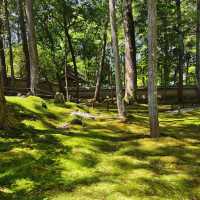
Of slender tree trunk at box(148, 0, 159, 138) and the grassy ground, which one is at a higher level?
slender tree trunk at box(148, 0, 159, 138)

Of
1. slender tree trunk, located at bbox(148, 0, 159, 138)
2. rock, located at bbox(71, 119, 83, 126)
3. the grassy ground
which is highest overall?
slender tree trunk, located at bbox(148, 0, 159, 138)

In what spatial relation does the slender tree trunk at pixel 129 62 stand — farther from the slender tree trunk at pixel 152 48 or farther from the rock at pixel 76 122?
the slender tree trunk at pixel 152 48

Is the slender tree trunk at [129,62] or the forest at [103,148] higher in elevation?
the slender tree trunk at [129,62]

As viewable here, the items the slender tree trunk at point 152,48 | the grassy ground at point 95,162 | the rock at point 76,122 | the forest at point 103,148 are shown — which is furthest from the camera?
the rock at point 76,122

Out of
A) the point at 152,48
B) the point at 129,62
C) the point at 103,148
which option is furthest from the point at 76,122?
the point at 129,62

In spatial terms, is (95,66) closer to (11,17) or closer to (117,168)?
(11,17)

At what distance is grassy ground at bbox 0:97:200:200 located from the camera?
7.93m

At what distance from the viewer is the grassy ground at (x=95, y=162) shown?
793cm

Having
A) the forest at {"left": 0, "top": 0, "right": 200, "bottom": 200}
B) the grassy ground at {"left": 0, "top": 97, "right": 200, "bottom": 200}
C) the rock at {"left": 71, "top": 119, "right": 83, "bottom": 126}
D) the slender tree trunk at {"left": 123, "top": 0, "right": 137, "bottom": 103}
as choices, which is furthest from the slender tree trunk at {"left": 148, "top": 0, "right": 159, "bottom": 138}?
the slender tree trunk at {"left": 123, "top": 0, "right": 137, "bottom": 103}

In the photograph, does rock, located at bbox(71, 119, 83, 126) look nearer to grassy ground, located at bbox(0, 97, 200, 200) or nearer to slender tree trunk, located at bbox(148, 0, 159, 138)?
grassy ground, located at bbox(0, 97, 200, 200)

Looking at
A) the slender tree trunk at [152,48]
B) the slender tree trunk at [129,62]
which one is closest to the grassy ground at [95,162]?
the slender tree trunk at [152,48]

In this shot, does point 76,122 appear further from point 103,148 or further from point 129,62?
point 129,62

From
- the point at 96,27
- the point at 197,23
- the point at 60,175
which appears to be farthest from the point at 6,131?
the point at 96,27

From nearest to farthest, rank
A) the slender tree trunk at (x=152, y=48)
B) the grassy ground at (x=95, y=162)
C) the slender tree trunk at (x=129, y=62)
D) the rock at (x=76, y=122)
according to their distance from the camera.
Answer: the grassy ground at (x=95, y=162) → the slender tree trunk at (x=152, y=48) → the rock at (x=76, y=122) → the slender tree trunk at (x=129, y=62)
